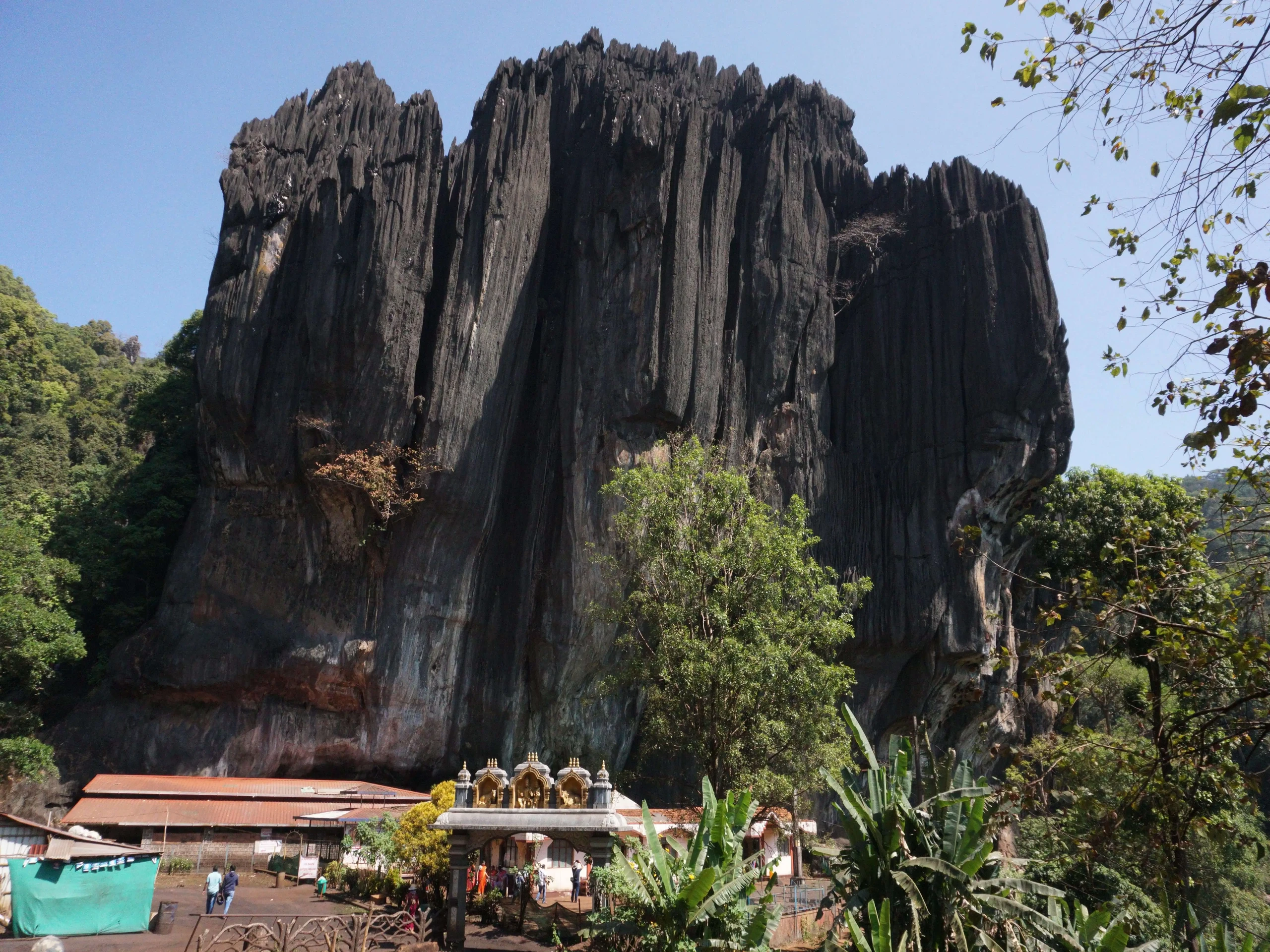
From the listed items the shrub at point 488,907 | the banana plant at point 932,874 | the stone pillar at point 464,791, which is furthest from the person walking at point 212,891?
the banana plant at point 932,874

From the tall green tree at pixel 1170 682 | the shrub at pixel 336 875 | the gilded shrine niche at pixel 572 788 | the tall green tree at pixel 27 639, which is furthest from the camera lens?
the tall green tree at pixel 27 639

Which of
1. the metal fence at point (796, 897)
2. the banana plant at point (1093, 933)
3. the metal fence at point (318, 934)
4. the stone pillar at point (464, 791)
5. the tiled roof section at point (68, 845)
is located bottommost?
the metal fence at point (318, 934)

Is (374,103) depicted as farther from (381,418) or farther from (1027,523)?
(1027,523)

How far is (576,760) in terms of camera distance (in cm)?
1453

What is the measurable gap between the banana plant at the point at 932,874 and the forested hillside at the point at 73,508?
20.3m

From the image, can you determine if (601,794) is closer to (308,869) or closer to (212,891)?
(212,891)

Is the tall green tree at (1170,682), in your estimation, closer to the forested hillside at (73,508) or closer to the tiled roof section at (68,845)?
the tiled roof section at (68,845)

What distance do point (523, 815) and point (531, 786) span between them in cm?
58

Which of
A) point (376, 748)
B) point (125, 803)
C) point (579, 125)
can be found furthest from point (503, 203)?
point (125, 803)

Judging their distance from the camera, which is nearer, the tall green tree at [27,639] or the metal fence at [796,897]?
the metal fence at [796,897]

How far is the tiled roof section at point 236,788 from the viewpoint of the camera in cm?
2164

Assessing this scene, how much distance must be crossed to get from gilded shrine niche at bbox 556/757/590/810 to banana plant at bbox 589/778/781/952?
12.9 feet

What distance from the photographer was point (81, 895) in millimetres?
13156

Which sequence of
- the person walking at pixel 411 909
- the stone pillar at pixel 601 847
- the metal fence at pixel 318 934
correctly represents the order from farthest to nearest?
the stone pillar at pixel 601 847, the person walking at pixel 411 909, the metal fence at pixel 318 934
